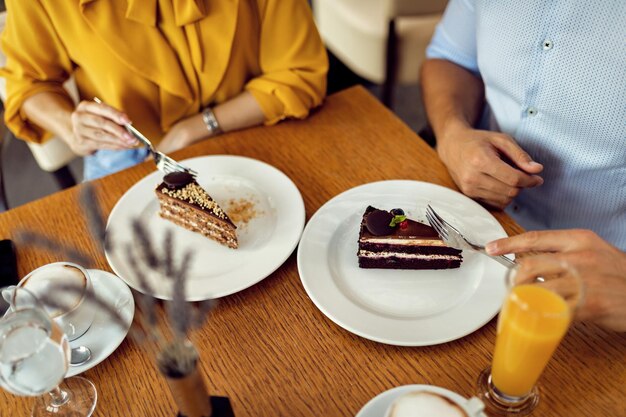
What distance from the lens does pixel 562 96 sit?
1.16 metres

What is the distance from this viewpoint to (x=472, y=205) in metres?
1.14

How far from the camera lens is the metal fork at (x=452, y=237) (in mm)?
994

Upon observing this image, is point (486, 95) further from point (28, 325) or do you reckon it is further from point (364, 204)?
point (28, 325)

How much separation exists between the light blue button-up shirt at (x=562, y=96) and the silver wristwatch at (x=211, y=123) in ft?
2.42

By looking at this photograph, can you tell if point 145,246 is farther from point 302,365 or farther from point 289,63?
point 289,63

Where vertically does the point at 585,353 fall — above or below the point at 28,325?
below

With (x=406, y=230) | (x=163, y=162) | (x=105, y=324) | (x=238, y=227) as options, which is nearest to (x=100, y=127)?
(x=163, y=162)

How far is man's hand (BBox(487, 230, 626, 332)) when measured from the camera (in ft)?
2.75

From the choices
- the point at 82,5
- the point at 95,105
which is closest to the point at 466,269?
the point at 95,105

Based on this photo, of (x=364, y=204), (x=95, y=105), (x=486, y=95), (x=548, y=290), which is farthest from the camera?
(x=486, y=95)

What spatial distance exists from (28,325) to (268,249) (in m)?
0.47

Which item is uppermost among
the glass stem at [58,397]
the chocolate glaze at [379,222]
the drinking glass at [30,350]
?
the drinking glass at [30,350]

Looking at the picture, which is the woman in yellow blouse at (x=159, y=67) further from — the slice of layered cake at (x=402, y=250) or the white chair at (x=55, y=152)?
the slice of layered cake at (x=402, y=250)

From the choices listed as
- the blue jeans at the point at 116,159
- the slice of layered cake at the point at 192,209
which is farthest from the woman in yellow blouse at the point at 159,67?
the slice of layered cake at the point at 192,209
